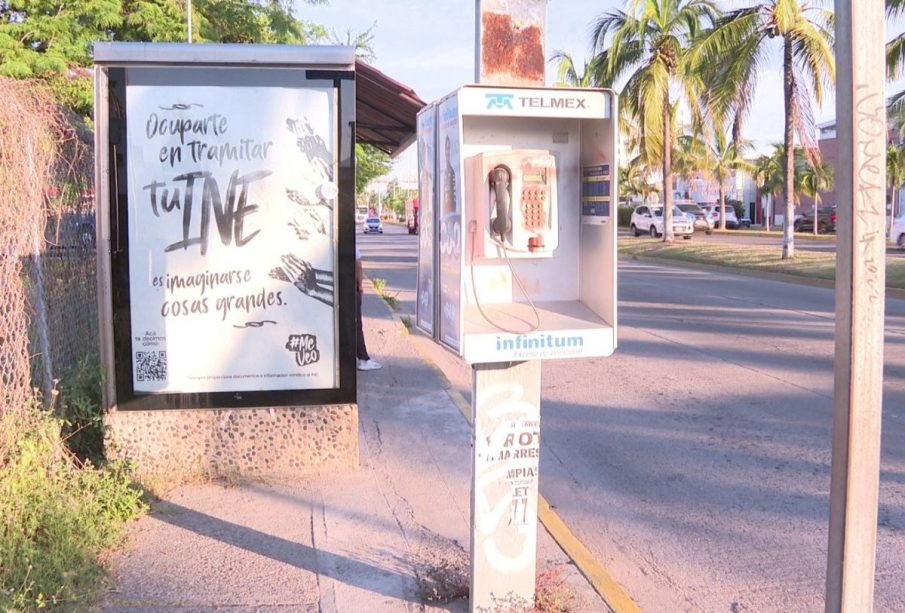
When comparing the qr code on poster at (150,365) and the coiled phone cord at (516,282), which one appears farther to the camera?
the qr code on poster at (150,365)

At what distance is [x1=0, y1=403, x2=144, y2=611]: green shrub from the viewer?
395 cm

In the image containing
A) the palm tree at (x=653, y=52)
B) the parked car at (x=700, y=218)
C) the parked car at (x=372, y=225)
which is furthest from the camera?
the parked car at (x=372, y=225)

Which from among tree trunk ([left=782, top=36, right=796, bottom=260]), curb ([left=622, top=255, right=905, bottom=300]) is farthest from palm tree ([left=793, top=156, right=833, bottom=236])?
tree trunk ([left=782, top=36, right=796, bottom=260])

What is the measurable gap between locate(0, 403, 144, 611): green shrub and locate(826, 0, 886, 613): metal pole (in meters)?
3.02

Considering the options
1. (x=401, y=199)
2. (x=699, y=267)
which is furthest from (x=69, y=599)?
(x=401, y=199)

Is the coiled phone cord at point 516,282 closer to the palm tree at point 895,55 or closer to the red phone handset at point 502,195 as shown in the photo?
the red phone handset at point 502,195

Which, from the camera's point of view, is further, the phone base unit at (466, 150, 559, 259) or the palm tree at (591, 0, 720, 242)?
the palm tree at (591, 0, 720, 242)

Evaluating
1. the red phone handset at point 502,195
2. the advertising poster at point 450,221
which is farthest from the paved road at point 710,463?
the red phone handset at point 502,195

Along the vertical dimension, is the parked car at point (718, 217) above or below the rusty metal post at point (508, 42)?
above

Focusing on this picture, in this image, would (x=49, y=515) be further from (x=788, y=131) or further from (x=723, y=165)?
(x=723, y=165)

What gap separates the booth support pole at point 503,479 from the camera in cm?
381

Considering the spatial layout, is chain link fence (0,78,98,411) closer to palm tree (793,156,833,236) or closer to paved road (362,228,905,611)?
paved road (362,228,905,611)

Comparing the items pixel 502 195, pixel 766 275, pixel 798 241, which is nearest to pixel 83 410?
pixel 502 195

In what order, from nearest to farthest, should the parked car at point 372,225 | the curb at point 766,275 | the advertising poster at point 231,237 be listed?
the advertising poster at point 231,237
the curb at point 766,275
the parked car at point 372,225
